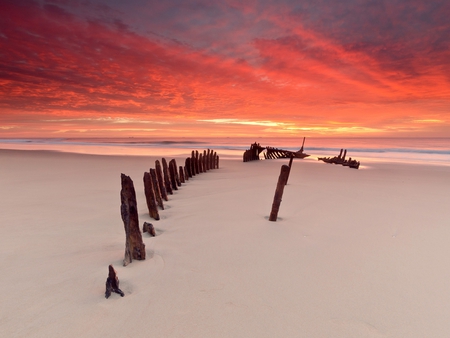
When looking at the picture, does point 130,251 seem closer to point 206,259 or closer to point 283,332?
point 206,259

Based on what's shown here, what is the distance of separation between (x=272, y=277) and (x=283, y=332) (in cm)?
93

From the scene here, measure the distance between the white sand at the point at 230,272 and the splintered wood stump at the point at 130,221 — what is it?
19 centimetres

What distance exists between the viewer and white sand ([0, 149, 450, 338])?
264 centimetres

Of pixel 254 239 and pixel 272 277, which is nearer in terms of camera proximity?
pixel 272 277

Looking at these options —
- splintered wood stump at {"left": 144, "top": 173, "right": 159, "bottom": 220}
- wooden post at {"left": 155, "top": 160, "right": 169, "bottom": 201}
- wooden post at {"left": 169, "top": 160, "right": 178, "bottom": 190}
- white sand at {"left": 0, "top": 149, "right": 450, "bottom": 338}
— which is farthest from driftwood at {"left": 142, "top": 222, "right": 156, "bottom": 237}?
wooden post at {"left": 169, "top": 160, "right": 178, "bottom": 190}

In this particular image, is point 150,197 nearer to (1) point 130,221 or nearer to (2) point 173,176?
(1) point 130,221

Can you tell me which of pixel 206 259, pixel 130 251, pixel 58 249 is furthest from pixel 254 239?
pixel 58 249

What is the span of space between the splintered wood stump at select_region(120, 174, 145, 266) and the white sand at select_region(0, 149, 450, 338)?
187mm

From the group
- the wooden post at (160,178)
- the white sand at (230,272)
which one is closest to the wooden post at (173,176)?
the wooden post at (160,178)

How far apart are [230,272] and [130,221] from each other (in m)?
1.39

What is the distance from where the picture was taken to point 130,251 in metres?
3.74

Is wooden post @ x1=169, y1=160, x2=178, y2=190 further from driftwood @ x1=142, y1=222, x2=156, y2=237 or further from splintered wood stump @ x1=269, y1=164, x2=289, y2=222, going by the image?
driftwood @ x1=142, y1=222, x2=156, y2=237

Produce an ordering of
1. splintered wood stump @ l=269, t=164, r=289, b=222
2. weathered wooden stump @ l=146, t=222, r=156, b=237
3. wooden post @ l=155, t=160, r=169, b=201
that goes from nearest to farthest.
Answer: weathered wooden stump @ l=146, t=222, r=156, b=237
splintered wood stump @ l=269, t=164, r=289, b=222
wooden post @ l=155, t=160, r=169, b=201

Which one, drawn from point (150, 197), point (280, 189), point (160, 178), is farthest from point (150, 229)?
point (160, 178)
